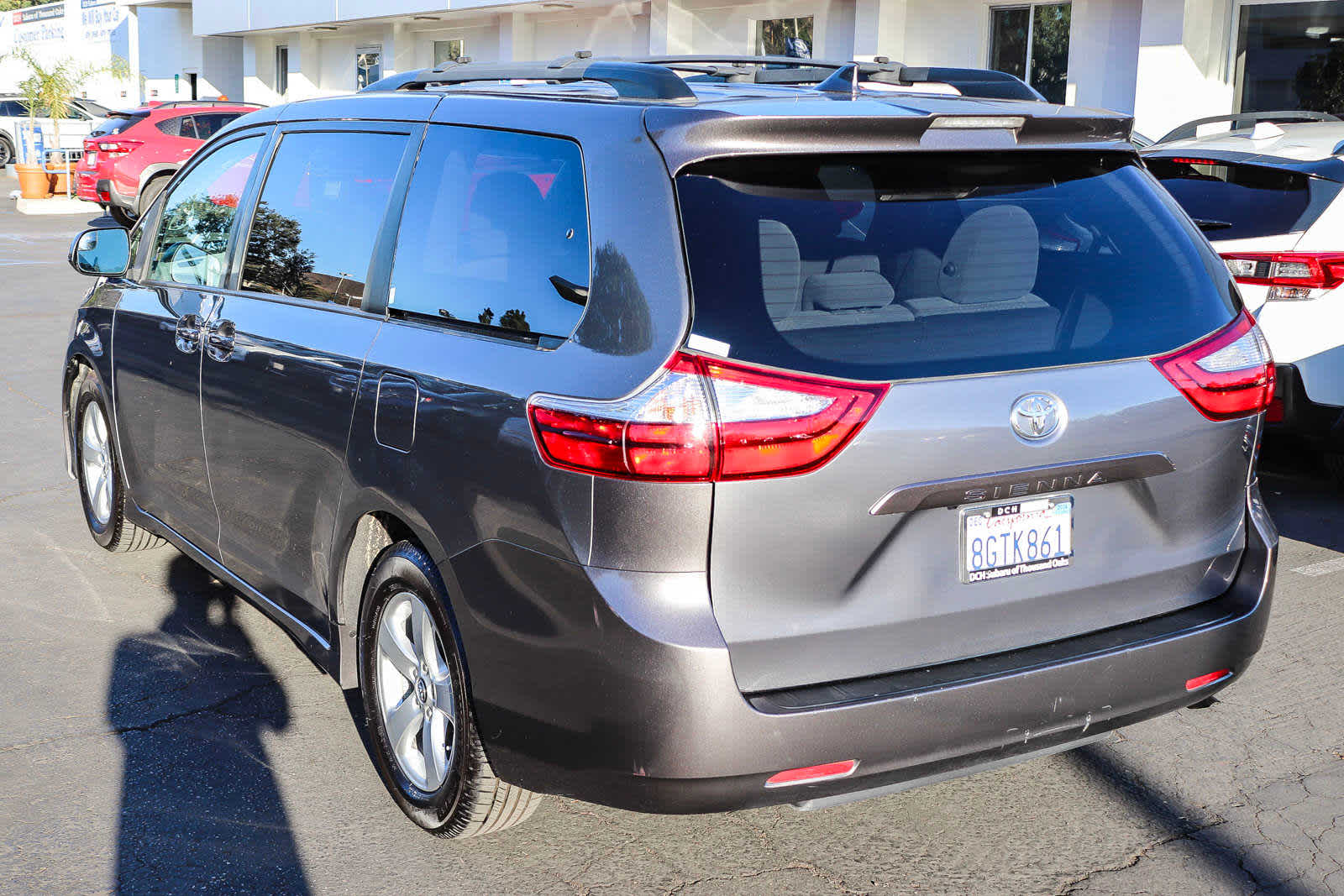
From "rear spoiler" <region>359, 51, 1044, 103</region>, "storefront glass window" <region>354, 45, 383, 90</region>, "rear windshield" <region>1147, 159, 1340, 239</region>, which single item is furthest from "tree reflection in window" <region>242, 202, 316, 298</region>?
"storefront glass window" <region>354, 45, 383, 90</region>

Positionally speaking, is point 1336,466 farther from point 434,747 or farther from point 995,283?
point 434,747

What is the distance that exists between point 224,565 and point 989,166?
2796 mm

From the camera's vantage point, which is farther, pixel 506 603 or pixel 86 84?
pixel 86 84

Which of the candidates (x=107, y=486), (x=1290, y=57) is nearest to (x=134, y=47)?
(x=1290, y=57)

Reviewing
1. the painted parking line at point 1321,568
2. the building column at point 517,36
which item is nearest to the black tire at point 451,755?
the painted parking line at point 1321,568

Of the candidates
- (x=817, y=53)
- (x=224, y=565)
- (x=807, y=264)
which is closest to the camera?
(x=807, y=264)

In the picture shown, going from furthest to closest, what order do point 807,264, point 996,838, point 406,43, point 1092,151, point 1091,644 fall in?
point 406,43 → point 996,838 → point 1092,151 → point 1091,644 → point 807,264

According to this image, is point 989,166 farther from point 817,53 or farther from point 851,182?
point 817,53

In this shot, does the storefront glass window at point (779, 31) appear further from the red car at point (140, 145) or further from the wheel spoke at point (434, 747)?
the wheel spoke at point (434, 747)

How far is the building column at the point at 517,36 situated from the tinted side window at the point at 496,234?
23.3 meters

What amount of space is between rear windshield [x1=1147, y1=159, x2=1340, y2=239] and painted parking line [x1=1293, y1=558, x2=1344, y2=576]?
1445 mm

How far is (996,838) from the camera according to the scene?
139 inches

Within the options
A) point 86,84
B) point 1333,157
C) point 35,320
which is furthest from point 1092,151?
point 86,84

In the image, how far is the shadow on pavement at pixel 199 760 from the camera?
11.0 feet
